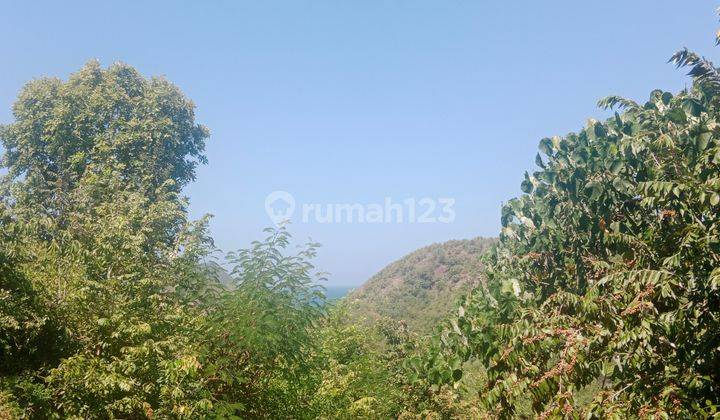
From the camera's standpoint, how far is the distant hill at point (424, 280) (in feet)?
152

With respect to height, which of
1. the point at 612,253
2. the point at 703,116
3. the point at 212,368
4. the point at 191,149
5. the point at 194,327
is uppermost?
the point at 191,149

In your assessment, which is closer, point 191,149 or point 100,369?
point 100,369

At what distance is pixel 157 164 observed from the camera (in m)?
16.4

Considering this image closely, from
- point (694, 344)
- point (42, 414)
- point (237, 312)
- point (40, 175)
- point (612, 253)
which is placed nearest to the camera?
point (694, 344)

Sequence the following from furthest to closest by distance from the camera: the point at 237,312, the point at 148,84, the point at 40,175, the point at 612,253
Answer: the point at 148,84 → the point at 40,175 → the point at 237,312 → the point at 612,253

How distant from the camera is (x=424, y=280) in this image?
58.5m

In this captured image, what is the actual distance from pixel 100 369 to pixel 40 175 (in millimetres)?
12986

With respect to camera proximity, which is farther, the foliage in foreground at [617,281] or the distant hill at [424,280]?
the distant hill at [424,280]

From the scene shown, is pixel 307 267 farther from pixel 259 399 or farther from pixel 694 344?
pixel 694 344

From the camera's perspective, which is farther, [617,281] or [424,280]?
[424,280]

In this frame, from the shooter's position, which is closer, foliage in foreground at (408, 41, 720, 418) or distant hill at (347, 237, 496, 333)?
foliage in foreground at (408, 41, 720, 418)

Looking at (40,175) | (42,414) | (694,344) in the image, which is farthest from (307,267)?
(40,175)

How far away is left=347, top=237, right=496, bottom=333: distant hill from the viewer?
46.2m

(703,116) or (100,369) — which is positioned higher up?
(703,116)
